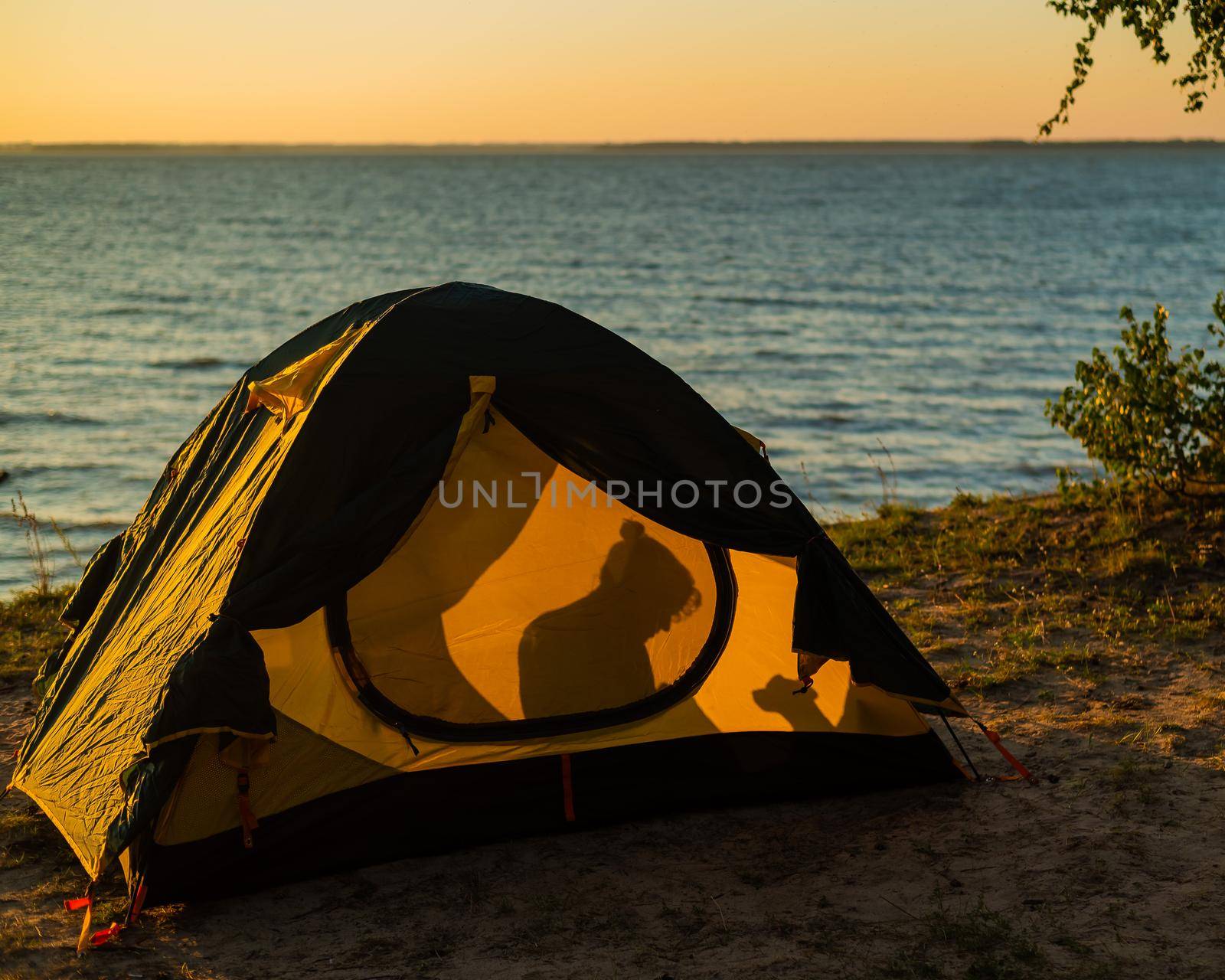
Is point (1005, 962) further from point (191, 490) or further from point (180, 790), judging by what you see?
point (191, 490)

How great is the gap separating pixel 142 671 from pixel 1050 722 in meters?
4.26

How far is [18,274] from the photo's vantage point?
3553 centimetres

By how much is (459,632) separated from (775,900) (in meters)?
1.77

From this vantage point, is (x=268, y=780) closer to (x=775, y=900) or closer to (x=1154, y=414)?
(x=775, y=900)

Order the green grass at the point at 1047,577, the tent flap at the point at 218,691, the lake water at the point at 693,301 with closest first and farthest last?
1. the tent flap at the point at 218,691
2. the green grass at the point at 1047,577
3. the lake water at the point at 693,301

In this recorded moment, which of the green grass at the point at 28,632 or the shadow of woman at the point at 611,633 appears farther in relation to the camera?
the green grass at the point at 28,632

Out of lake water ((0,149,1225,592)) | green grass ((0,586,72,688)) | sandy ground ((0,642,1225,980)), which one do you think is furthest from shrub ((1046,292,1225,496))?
green grass ((0,586,72,688))

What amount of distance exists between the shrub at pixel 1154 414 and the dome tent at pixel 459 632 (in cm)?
399

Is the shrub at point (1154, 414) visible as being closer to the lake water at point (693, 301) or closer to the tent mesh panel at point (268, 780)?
the lake water at point (693, 301)

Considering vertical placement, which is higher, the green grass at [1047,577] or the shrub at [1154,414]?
the shrub at [1154,414]

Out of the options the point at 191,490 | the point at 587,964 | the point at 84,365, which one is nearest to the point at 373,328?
the point at 191,490

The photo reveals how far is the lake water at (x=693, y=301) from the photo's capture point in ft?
48.6

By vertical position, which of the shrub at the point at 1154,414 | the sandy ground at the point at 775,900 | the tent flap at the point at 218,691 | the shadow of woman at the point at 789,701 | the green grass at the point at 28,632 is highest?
the shrub at the point at 1154,414

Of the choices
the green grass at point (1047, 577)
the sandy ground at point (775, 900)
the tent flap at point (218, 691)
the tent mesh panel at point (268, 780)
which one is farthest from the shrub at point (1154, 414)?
the tent flap at point (218, 691)
